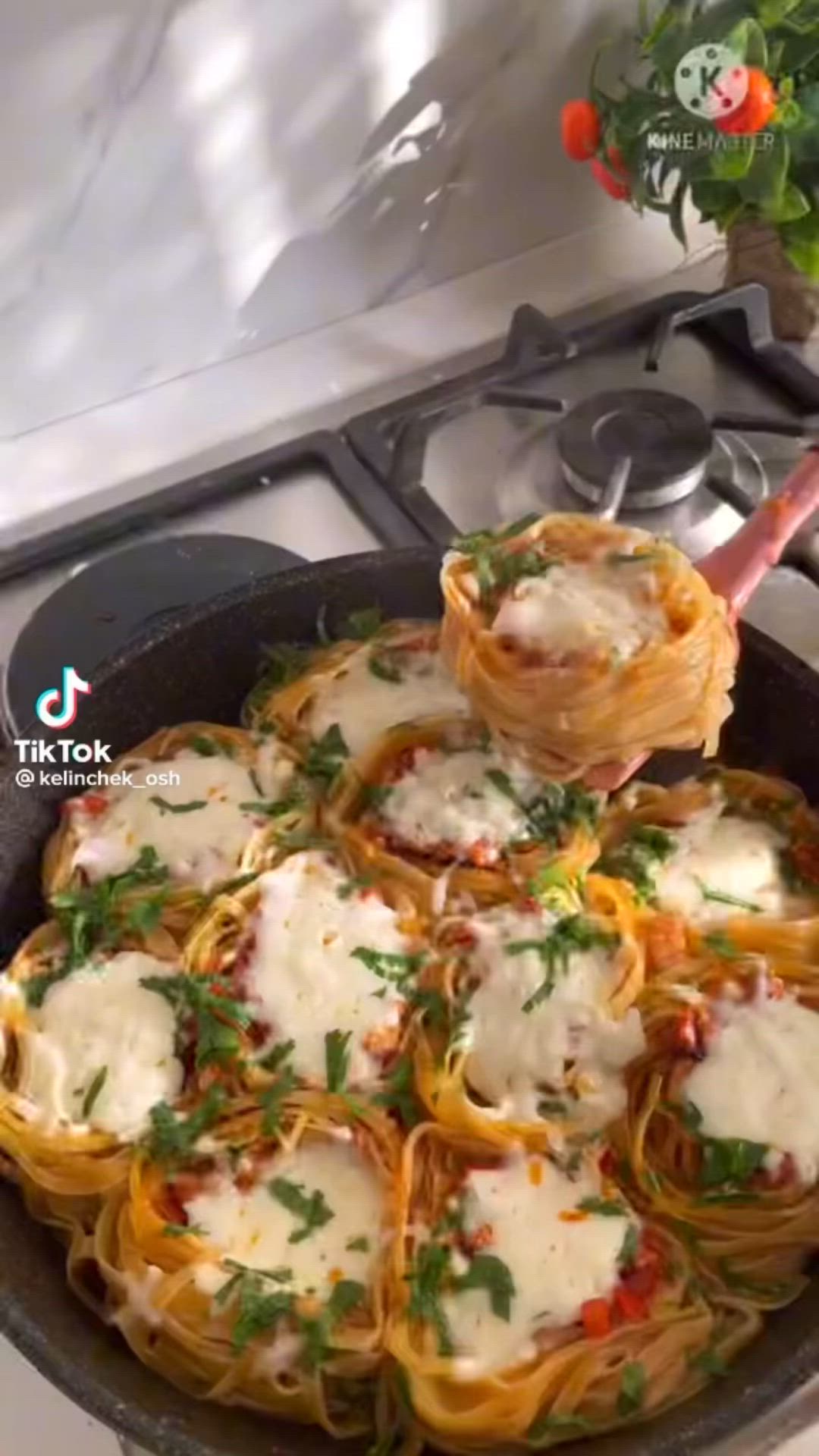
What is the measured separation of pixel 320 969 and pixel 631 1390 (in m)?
0.34

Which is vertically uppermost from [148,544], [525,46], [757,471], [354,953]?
[525,46]

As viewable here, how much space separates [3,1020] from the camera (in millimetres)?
1071

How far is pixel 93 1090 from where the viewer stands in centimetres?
104

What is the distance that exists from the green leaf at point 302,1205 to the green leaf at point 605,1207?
161 millimetres

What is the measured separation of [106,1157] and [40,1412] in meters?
0.16

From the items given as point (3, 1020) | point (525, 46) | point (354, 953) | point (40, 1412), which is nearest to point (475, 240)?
point (525, 46)

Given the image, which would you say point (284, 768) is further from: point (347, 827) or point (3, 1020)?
point (3, 1020)

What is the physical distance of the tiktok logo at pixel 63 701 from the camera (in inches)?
46.3

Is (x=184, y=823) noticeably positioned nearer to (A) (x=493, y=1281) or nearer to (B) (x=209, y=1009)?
(B) (x=209, y=1009)

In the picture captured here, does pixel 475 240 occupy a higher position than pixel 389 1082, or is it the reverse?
pixel 475 240

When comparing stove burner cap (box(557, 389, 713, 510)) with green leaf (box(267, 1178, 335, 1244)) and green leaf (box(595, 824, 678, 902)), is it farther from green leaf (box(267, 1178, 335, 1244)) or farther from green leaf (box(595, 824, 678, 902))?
green leaf (box(267, 1178, 335, 1244))

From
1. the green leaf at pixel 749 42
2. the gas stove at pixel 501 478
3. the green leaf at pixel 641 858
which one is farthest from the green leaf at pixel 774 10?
the green leaf at pixel 641 858

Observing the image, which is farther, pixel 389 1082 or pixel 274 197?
pixel 274 197

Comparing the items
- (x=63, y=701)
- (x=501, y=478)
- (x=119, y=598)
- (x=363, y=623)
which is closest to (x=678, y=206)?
(x=501, y=478)
